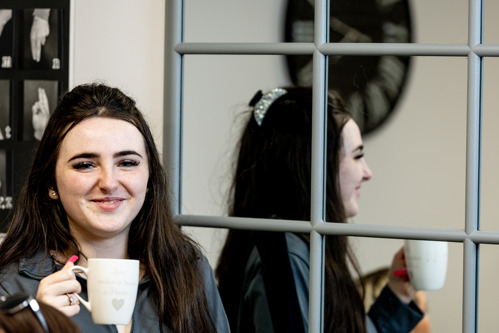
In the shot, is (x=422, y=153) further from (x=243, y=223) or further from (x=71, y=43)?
(x=71, y=43)

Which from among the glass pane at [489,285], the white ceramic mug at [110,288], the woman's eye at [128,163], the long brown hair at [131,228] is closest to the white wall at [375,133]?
the glass pane at [489,285]

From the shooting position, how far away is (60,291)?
1.82m

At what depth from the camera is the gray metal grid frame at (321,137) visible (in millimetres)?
2152

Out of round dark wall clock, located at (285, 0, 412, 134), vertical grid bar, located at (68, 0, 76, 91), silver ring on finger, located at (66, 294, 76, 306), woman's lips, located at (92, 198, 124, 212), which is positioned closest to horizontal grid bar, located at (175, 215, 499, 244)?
round dark wall clock, located at (285, 0, 412, 134)

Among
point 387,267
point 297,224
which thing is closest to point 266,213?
point 297,224

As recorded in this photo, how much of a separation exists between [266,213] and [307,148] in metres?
0.20

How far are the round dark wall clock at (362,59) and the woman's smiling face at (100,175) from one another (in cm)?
49

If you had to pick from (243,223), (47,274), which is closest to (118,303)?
(47,274)

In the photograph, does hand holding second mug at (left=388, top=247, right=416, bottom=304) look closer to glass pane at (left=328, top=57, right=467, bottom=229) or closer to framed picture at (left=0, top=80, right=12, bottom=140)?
glass pane at (left=328, top=57, right=467, bottom=229)

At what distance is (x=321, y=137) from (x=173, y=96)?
404mm

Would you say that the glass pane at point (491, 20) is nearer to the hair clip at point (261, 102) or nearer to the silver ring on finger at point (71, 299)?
the hair clip at point (261, 102)

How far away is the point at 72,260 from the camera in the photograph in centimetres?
194

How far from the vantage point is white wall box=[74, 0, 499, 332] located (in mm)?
2180

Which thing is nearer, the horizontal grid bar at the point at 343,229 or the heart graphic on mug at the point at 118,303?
the heart graphic on mug at the point at 118,303
